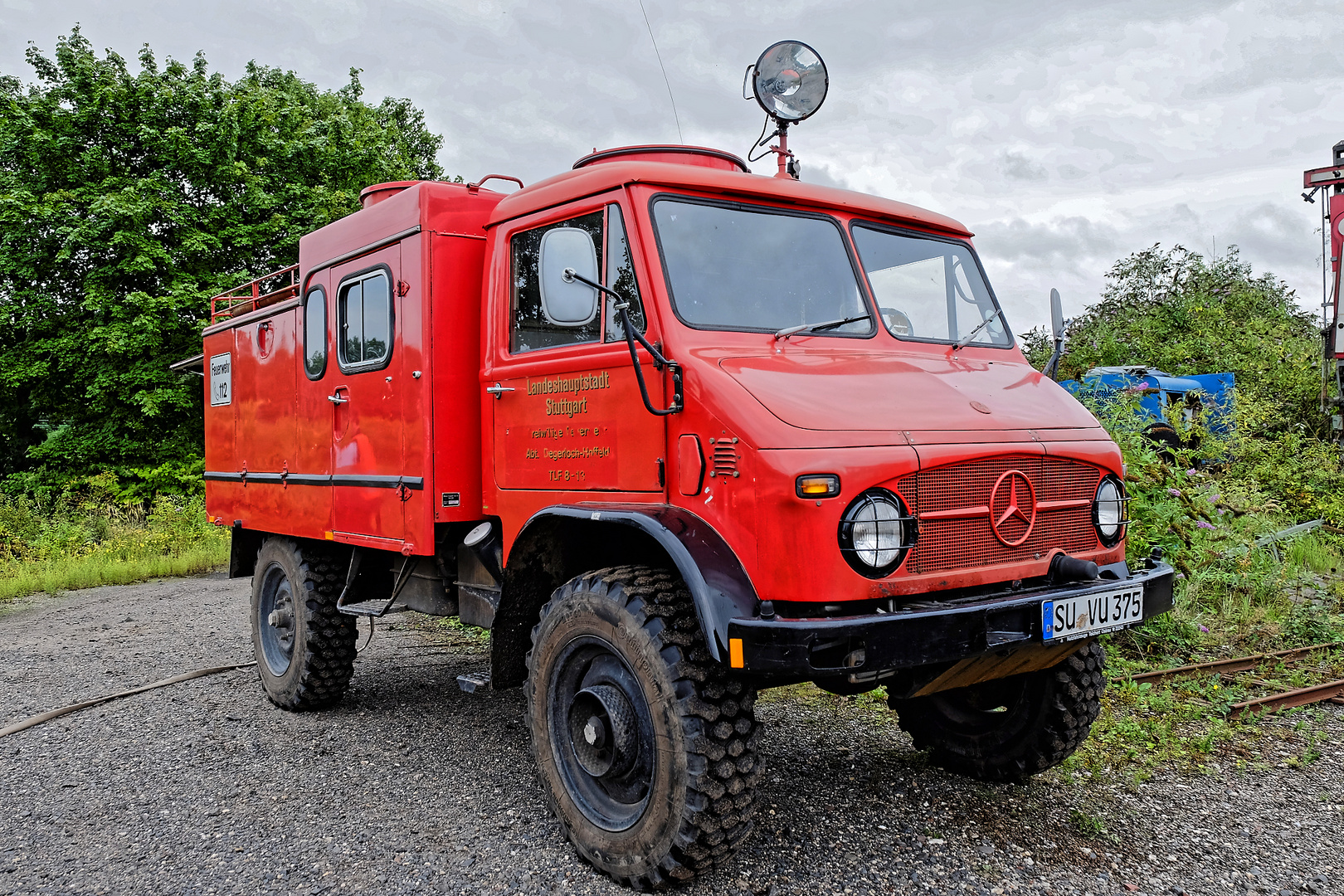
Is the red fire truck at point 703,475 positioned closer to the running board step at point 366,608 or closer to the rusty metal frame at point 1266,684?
the running board step at point 366,608

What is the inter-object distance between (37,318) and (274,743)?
1492 centimetres

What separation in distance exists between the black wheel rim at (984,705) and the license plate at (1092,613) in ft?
2.73

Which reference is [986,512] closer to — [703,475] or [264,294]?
[703,475]

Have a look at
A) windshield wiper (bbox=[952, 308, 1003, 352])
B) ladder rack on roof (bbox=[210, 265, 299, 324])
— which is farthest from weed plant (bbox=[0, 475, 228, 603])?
windshield wiper (bbox=[952, 308, 1003, 352])

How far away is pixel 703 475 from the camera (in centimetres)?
320

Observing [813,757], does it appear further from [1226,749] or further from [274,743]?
[274,743]

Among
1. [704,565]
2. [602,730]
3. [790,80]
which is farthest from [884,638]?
[790,80]

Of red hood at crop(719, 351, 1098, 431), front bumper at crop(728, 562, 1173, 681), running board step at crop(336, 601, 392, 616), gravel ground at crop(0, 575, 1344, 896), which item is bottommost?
gravel ground at crop(0, 575, 1344, 896)

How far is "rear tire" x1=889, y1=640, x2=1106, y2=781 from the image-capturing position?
3900mm

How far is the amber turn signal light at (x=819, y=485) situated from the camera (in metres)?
2.89

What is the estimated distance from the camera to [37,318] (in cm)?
1648

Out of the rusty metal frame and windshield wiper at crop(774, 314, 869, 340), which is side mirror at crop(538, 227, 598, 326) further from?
the rusty metal frame

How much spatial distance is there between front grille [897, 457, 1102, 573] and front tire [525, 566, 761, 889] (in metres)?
0.78

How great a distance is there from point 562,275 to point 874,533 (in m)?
1.61
